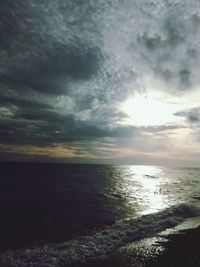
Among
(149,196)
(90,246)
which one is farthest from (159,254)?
(149,196)

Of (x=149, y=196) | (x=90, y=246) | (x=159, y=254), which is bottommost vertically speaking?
(x=149, y=196)

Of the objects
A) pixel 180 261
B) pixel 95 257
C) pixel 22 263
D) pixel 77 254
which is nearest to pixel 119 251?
pixel 95 257

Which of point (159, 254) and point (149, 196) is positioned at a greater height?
point (159, 254)

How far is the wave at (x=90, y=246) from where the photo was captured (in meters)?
13.7

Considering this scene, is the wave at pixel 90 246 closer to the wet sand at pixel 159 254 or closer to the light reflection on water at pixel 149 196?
the wet sand at pixel 159 254

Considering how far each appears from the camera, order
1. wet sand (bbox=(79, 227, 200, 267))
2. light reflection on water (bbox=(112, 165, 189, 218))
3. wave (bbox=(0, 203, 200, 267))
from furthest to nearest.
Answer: light reflection on water (bbox=(112, 165, 189, 218)) → wave (bbox=(0, 203, 200, 267)) → wet sand (bbox=(79, 227, 200, 267))

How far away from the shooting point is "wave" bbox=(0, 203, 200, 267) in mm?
13656

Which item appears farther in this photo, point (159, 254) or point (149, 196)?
point (149, 196)

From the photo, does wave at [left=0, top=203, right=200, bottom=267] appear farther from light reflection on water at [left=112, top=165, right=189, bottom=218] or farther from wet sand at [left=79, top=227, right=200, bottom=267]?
light reflection on water at [left=112, top=165, right=189, bottom=218]

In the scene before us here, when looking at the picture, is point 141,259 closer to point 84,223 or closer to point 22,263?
point 22,263

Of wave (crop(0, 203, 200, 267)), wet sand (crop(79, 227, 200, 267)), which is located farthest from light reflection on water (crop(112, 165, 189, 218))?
wet sand (crop(79, 227, 200, 267))

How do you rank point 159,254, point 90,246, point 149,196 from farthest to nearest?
point 149,196, point 90,246, point 159,254

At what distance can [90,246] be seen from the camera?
52.0ft

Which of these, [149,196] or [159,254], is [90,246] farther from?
[149,196]
